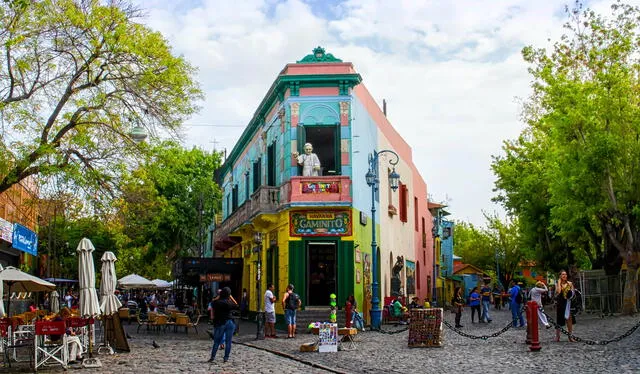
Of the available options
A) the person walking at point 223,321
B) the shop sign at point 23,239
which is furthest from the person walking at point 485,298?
the shop sign at point 23,239

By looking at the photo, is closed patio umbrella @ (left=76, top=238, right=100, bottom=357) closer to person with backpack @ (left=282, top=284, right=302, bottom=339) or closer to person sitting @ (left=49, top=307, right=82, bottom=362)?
person sitting @ (left=49, top=307, right=82, bottom=362)

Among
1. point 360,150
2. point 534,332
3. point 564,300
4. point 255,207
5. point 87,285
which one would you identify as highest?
point 360,150

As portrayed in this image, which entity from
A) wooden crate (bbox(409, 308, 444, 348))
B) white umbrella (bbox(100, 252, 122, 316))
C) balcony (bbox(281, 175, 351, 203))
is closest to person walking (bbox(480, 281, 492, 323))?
balcony (bbox(281, 175, 351, 203))

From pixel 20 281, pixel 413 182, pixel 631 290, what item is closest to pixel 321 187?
pixel 20 281

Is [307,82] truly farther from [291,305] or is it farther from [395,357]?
[395,357]

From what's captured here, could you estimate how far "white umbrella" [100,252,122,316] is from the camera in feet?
56.8

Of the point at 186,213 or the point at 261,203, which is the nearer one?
the point at 261,203

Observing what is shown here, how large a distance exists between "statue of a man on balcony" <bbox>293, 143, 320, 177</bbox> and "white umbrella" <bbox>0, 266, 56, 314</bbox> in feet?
30.6

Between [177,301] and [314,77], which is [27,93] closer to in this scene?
[314,77]

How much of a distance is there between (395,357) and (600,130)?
16.4m

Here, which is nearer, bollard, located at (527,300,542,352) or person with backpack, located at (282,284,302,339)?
bollard, located at (527,300,542,352)

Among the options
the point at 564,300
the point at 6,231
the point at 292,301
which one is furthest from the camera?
the point at 6,231

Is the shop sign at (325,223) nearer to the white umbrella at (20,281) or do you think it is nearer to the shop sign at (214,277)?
the shop sign at (214,277)

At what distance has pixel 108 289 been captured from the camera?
701 inches
